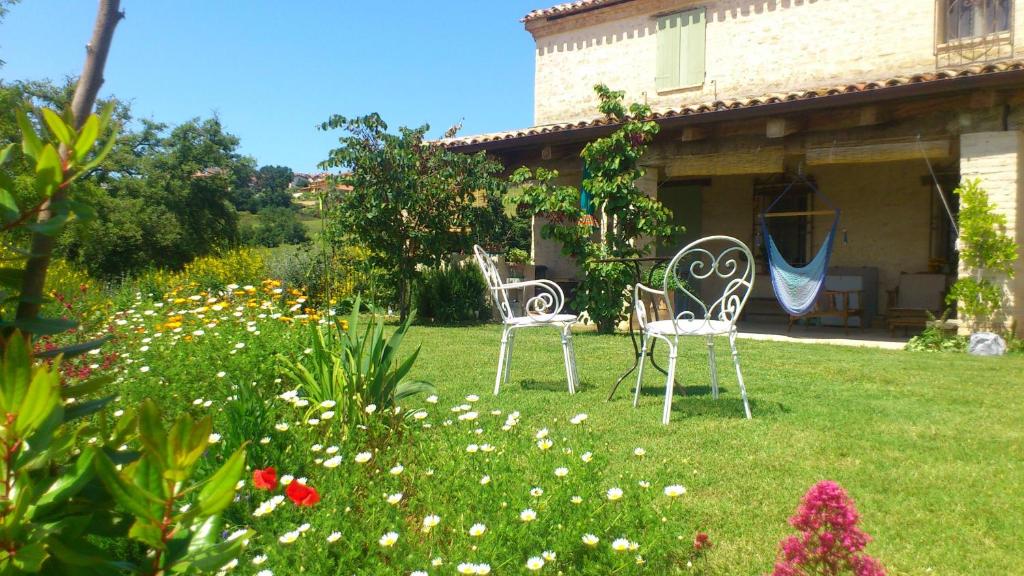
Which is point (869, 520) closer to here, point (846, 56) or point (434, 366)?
point (434, 366)

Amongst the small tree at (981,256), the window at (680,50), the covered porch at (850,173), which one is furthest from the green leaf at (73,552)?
the window at (680,50)

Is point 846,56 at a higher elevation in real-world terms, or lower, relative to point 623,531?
higher

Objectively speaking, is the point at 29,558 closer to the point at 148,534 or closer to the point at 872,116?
the point at 148,534

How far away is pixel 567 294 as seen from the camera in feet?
36.2

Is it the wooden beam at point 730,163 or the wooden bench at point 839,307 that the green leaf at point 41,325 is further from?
the wooden bench at point 839,307

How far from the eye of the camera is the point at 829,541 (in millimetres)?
1686

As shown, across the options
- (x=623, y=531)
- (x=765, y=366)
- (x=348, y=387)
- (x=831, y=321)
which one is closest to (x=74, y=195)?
(x=623, y=531)

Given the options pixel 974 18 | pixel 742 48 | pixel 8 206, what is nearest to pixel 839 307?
pixel 974 18

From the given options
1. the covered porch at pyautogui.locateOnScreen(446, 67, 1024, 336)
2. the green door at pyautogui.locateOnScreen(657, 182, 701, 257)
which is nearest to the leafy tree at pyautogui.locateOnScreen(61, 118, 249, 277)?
the covered porch at pyautogui.locateOnScreen(446, 67, 1024, 336)

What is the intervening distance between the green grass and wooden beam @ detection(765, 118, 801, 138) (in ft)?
10.4

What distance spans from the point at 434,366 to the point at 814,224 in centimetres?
788

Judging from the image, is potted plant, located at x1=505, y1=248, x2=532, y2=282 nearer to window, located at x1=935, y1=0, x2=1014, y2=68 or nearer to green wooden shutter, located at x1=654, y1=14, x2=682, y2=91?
green wooden shutter, located at x1=654, y1=14, x2=682, y2=91

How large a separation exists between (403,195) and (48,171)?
917 centimetres

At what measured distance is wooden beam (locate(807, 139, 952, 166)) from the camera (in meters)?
8.06
